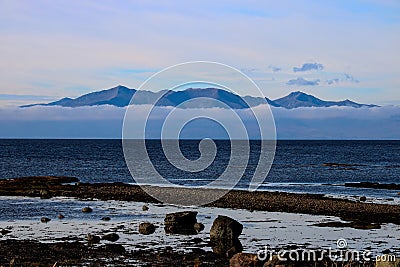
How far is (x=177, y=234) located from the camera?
113 ft

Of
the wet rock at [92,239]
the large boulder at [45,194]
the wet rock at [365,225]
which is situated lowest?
the large boulder at [45,194]

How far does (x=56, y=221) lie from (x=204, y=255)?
14.9m

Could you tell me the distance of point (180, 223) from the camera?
1444 inches

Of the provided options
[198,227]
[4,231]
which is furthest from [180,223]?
[4,231]

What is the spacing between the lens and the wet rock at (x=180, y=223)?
35.7 m

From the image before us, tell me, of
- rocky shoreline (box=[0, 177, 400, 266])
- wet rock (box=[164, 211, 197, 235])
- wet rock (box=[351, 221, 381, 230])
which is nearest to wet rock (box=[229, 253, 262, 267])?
rocky shoreline (box=[0, 177, 400, 266])

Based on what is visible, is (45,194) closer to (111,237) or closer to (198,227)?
(198,227)

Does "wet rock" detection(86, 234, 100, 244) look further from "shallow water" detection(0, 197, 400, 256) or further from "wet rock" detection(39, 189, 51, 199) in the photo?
"wet rock" detection(39, 189, 51, 199)

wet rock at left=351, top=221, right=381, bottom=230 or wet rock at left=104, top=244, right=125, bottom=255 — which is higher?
wet rock at left=351, top=221, right=381, bottom=230

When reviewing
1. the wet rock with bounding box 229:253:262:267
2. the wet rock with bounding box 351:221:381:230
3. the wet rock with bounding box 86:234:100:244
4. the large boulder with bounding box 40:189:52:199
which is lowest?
the large boulder with bounding box 40:189:52:199

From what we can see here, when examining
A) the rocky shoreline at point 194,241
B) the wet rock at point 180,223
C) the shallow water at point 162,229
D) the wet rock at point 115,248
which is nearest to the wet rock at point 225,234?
the rocky shoreline at point 194,241

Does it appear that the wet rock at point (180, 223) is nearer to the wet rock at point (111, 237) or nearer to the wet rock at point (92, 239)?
the wet rock at point (111, 237)

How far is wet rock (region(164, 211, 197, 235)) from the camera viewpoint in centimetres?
Result: 3572

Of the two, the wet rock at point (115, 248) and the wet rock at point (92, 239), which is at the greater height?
the wet rock at point (92, 239)
